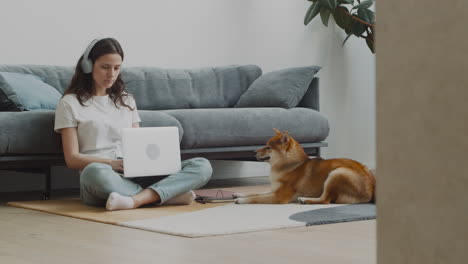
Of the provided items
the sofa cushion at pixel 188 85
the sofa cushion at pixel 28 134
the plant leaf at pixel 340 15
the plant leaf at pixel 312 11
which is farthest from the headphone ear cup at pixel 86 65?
the plant leaf at pixel 340 15

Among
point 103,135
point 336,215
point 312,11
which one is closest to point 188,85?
point 312,11

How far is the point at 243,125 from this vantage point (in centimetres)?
425

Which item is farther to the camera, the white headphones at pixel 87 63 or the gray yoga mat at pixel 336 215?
the white headphones at pixel 87 63

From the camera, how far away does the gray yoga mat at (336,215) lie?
2631mm

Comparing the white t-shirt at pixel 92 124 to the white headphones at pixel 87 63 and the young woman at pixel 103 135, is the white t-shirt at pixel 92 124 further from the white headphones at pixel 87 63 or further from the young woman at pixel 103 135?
the white headphones at pixel 87 63

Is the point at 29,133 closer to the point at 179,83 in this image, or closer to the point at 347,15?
the point at 179,83

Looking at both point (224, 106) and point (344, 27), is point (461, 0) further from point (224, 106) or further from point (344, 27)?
point (344, 27)

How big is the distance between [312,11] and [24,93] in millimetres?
2480

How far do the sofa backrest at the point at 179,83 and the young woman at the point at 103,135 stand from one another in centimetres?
82

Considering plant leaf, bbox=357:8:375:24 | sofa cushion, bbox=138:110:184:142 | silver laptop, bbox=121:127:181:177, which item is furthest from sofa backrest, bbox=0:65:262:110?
silver laptop, bbox=121:127:181:177

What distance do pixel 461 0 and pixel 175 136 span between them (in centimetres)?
255

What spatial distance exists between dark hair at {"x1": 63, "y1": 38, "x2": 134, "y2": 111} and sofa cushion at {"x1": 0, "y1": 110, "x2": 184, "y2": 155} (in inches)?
7.8

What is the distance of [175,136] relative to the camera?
10.9 feet

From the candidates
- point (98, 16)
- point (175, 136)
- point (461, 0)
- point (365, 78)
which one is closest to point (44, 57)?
point (98, 16)
